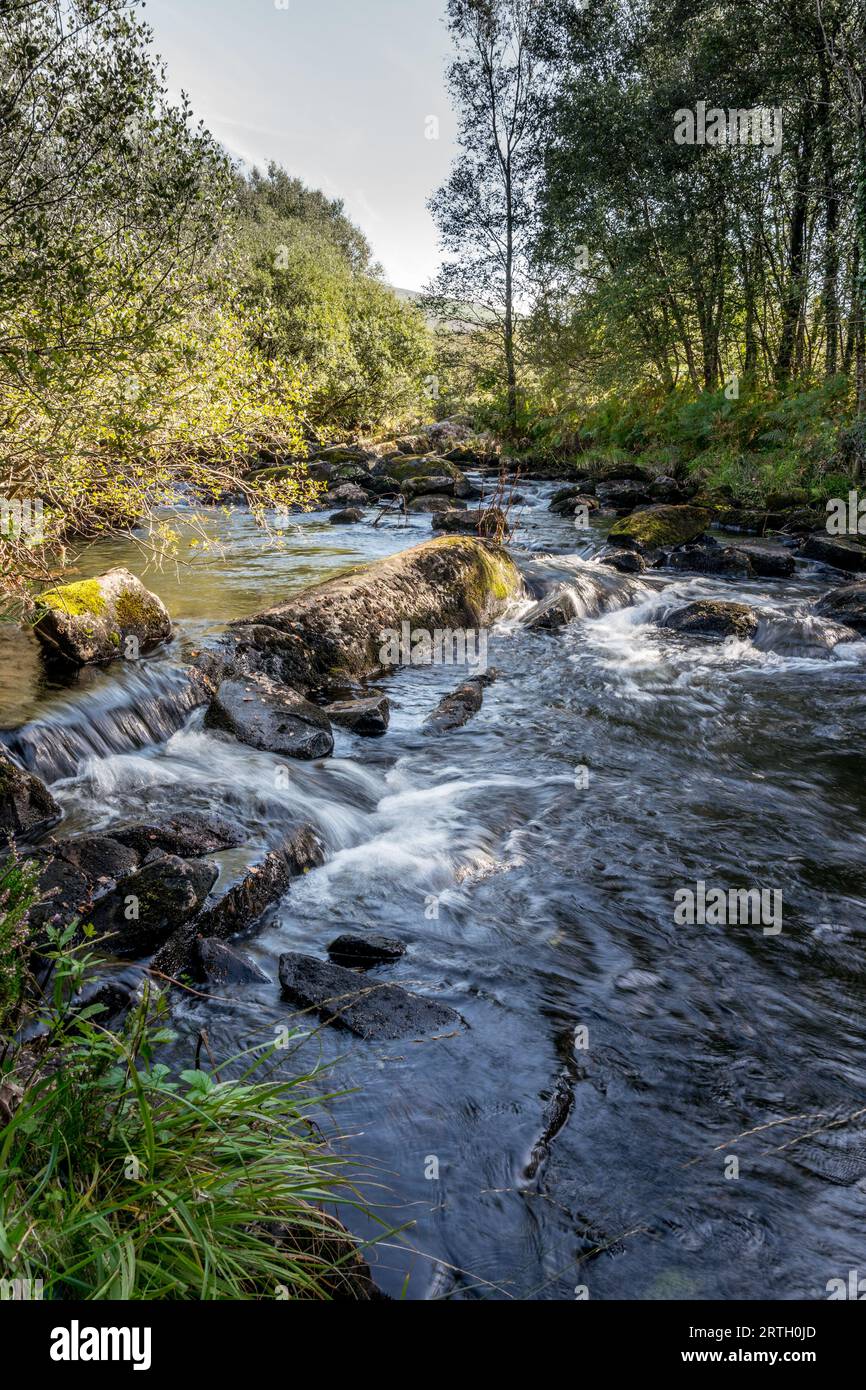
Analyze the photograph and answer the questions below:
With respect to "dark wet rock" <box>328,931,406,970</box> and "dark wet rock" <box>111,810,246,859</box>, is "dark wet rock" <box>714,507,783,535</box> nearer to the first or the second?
"dark wet rock" <box>111,810,246,859</box>

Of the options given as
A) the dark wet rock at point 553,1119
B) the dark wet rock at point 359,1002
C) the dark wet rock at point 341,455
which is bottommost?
the dark wet rock at point 553,1119

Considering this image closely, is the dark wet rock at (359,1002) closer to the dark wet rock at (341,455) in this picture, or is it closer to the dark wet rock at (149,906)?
the dark wet rock at (149,906)

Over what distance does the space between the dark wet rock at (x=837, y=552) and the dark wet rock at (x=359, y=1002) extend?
1323cm

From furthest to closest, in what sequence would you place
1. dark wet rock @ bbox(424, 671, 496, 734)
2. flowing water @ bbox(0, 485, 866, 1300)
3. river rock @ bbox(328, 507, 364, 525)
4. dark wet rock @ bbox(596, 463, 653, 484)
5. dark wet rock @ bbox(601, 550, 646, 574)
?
dark wet rock @ bbox(596, 463, 653, 484), river rock @ bbox(328, 507, 364, 525), dark wet rock @ bbox(601, 550, 646, 574), dark wet rock @ bbox(424, 671, 496, 734), flowing water @ bbox(0, 485, 866, 1300)

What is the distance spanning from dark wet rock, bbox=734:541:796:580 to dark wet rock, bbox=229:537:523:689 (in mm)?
5358

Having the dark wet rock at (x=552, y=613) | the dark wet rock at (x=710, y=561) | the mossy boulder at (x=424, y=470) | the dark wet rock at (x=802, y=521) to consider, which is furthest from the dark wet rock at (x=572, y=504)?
the dark wet rock at (x=552, y=613)

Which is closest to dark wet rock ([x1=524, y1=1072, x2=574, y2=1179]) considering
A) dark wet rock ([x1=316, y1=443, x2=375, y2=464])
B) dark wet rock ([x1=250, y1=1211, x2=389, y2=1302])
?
dark wet rock ([x1=250, y1=1211, x2=389, y2=1302])

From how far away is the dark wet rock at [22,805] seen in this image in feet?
18.1

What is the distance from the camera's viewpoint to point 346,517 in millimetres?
19406

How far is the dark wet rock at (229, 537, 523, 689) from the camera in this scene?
8961 mm

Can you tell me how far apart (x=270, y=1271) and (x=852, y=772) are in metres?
6.92

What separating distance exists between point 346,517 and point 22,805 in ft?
48.4

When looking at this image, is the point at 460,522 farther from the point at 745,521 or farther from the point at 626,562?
the point at 745,521
